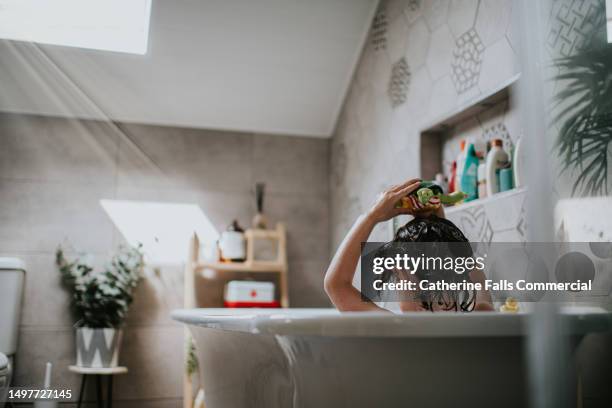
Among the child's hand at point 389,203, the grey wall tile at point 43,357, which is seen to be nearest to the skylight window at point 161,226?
the grey wall tile at point 43,357

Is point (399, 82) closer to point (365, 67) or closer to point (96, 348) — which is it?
point (365, 67)

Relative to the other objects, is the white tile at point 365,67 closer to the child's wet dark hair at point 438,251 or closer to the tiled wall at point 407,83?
the tiled wall at point 407,83

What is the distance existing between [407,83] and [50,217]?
136cm

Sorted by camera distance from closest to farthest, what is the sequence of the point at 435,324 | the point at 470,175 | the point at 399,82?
the point at 435,324
the point at 470,175
the point at 399,82

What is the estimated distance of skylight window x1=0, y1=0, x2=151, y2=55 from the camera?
3.98ft

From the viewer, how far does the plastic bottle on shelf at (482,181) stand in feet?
4.96

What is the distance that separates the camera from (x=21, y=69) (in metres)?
1.21

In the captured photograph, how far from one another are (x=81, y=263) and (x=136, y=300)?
0.46m

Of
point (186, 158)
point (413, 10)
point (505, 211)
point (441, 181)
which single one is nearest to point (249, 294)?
point (186, 158)

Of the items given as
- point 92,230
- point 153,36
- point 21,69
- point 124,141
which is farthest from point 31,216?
point 153,36

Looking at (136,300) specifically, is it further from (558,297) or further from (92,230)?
(558,297)

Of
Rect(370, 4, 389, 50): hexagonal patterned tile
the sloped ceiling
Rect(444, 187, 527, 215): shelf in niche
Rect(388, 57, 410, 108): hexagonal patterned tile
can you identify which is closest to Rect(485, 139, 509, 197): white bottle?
Rect(444, 187, 527, 215): shelf in niche

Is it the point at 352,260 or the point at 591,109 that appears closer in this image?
the point at 591,109

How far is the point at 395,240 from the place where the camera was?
3.76 feet
